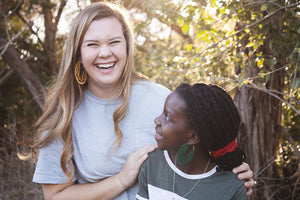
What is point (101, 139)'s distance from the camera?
84.1 inches

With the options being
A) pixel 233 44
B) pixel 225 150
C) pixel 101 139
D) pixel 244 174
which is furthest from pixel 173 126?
pixel 233 44

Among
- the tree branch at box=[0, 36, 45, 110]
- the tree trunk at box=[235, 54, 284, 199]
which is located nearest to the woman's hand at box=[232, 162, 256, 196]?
the tree trunk at box=[235, 54, 284, 199]

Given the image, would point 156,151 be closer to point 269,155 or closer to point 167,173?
point 167,173

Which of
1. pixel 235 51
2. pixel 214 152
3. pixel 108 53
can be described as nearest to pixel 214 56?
pixel 235 51

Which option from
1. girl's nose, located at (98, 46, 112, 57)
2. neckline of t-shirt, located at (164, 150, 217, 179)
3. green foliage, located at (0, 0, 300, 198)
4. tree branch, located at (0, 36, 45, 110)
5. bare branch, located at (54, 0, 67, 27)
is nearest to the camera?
neckline of t-shirt, located at (164, 150, 217, 179)

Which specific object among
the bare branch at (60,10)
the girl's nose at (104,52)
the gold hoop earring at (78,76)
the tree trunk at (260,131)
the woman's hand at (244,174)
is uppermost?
the bare branch at (60,10)

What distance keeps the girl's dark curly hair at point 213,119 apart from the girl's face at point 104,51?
0.60m

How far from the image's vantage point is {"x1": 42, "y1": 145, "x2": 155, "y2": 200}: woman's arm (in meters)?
1.93

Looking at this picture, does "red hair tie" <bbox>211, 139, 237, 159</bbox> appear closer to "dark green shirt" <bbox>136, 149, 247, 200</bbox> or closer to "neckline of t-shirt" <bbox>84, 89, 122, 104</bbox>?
"dark green shirt" <bbox>136, 149, 247, 200</bbox>

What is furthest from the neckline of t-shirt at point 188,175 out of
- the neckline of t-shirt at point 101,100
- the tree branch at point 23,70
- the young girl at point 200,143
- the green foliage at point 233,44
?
the tree branch at point 23,70

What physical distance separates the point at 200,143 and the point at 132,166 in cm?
49

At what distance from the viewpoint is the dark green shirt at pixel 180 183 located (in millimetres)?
1654

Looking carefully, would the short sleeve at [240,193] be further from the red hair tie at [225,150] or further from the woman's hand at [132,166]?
the woman's hand at [132,166]

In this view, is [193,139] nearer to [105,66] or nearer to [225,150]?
[225,150]
